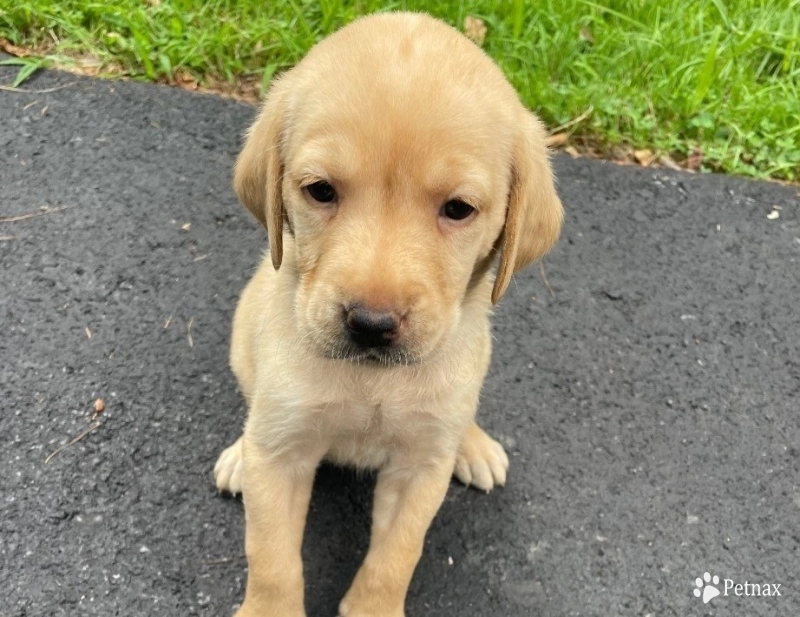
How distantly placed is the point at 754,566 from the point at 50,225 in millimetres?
3687

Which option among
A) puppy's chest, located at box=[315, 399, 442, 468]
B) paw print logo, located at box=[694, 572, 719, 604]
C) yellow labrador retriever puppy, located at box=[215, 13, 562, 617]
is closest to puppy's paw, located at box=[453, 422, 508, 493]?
yellow labrador retriever puppy, located at box=[215, 13, 562, 617]

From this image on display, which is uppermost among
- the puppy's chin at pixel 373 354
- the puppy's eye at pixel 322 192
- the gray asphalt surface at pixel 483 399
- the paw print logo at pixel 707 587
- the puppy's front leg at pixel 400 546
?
the puppy's eye at pixel 322 192

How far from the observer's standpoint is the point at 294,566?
2797 millimetres

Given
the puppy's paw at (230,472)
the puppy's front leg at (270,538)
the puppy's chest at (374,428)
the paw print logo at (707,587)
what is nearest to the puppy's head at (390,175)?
the puppy's chest at (374,428)

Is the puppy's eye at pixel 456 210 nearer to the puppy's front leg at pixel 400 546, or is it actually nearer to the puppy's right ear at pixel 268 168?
the puppy's right ear at pixel 268 168

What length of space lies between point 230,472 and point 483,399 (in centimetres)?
126

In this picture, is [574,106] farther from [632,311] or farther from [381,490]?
[381,490]

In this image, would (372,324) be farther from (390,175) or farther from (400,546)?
(400,546)

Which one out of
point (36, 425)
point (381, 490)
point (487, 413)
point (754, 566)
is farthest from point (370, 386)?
point (754, 566)

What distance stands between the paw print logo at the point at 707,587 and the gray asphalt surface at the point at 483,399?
0.03 meters

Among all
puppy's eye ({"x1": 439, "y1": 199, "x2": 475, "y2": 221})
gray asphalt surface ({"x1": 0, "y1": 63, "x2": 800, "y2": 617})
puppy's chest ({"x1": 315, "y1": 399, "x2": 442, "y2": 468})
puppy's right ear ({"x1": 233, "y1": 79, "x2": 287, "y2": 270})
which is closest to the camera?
puppy's eye ({"x1": 439, "y1": 199, "x2": 475, "y2": 221})

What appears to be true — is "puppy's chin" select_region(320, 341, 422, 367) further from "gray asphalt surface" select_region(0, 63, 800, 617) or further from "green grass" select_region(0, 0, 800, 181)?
"green grass" select_region(0, 0, 800, 181)

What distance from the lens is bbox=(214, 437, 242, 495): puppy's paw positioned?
329cm

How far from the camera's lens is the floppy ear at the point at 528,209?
2.56 metres
